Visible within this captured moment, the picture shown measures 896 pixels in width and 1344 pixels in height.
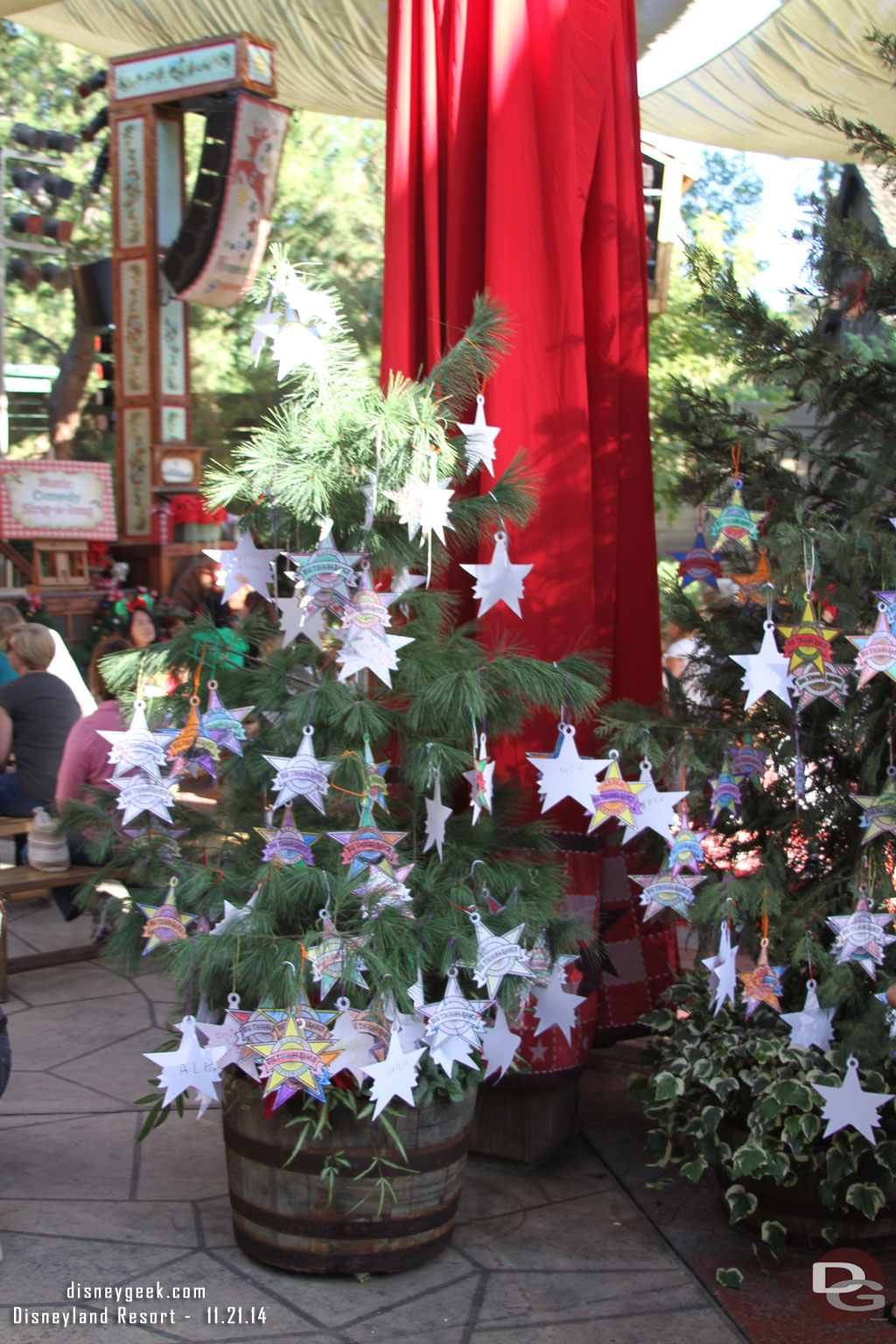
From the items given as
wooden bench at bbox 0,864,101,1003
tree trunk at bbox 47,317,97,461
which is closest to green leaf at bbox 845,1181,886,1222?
wooden bench at bbox 0,864,101,1003

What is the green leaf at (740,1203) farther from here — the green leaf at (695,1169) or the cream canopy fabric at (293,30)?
the cream canopy fabric at (293,30)

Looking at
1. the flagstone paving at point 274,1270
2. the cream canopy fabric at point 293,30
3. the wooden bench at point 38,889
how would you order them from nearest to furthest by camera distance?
the flagstone paving at point 274,1270 < the wooden bench at point 38,889 < the cream canopy fabric at point 293,30

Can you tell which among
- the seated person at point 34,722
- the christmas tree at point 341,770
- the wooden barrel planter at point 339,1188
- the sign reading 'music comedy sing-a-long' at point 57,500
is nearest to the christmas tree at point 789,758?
the christmas tree at point 341,770

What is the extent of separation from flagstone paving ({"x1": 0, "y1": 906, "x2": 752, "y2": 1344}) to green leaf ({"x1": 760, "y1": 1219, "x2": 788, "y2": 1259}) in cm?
20

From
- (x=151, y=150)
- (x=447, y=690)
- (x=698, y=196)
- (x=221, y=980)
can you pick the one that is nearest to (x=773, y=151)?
(x=151, y=150)

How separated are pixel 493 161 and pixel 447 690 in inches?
62.4

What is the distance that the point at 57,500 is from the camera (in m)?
10.6

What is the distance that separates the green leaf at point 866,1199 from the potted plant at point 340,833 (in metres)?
0.86

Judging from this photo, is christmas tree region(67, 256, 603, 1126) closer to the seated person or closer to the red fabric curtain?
the red fabric curtain

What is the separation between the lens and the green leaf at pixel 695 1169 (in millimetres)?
2998

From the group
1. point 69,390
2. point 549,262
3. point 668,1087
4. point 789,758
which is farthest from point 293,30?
point 69,390

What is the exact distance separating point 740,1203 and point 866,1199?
0.96 feet

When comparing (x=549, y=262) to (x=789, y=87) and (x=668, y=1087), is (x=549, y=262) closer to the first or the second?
(x=668, y=1087)

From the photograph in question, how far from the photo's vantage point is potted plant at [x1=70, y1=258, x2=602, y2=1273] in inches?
107
